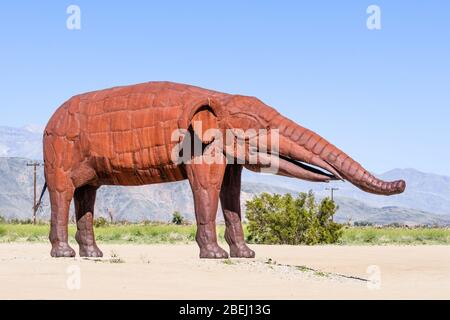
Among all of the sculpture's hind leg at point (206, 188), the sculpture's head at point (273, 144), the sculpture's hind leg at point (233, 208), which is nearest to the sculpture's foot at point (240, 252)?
the sculpture's hind leg at point (233, 208)

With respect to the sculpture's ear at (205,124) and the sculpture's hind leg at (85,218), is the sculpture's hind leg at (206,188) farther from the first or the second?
the sculpture's hind leg at (85,218)

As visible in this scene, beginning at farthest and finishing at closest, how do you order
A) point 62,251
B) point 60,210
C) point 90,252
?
point 90,252, point 60,210, point 62,251

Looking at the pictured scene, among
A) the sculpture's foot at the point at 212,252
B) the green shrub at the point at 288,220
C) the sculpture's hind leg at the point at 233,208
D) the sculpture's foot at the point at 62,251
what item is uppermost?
the sculpture's hind leg at the point at 233,208

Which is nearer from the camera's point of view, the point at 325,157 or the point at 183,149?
the point at 325,157

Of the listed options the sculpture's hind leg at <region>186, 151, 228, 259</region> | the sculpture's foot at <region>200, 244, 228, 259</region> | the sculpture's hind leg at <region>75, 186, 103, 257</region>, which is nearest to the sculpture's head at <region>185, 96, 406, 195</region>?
the sculpture's hind leg at <region>186, 151, 228, 259</region>

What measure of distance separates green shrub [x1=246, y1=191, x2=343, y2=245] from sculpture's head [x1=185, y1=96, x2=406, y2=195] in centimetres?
1566

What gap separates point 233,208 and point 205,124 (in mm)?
2243

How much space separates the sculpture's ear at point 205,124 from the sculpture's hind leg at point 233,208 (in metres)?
1.21

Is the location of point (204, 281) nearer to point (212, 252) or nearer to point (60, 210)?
point (212, 252)

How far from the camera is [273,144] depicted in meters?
17.5

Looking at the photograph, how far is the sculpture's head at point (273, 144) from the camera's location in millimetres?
16797

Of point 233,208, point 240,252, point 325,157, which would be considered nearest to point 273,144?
point 325,157
